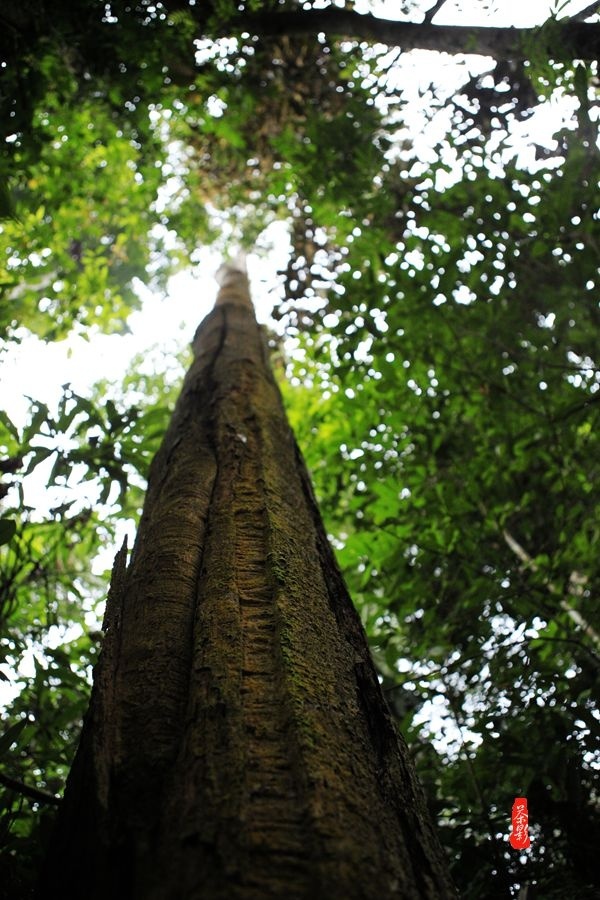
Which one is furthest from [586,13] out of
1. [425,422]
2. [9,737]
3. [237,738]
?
[9,737]

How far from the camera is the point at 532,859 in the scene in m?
2.25

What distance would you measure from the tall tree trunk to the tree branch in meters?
2.88

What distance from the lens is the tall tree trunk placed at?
82cm

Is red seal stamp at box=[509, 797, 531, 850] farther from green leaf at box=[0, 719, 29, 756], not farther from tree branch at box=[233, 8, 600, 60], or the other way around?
tree branch at box=[233, 8, 600, 60]

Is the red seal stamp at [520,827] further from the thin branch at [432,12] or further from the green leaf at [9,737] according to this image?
the thin branch at [432,12]

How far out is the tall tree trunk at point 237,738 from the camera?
822mm

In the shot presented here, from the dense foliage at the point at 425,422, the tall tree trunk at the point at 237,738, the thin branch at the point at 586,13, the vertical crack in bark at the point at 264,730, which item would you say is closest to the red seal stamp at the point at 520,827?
the dense foliage at the point at 425,422

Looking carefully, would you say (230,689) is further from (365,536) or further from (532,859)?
(365,536)

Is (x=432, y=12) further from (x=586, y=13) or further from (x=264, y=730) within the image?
(x=264, y=730)

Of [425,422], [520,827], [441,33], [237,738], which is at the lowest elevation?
[520,827]

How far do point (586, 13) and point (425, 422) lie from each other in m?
2.65

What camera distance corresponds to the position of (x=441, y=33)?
348cm

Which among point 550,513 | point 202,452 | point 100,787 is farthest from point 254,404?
point 550,513

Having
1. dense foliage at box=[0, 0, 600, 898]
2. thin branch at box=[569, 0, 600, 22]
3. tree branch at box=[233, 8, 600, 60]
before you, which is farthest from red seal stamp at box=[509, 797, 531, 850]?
thin branch at box=[569, 0, 600, 22]
